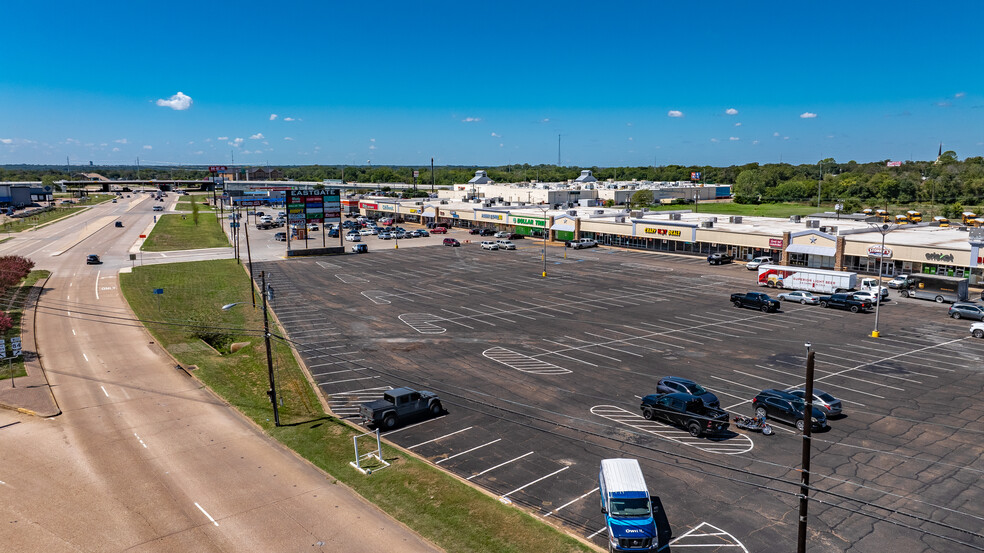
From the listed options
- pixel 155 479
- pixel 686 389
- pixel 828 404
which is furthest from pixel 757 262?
pixel 155 479

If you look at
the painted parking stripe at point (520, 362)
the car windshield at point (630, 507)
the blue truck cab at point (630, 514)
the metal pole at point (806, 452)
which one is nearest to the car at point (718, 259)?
the painted parking stripe at point (520, 362)

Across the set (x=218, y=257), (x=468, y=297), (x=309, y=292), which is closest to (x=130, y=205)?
(x=218, y=257)

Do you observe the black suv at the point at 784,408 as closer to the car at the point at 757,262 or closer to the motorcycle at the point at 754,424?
the motorcycle at the point at 754,424

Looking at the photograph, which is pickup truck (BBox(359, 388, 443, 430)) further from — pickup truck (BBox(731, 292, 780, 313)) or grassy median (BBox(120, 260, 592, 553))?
pickup truck (BBox(731, 292, 780, 313))

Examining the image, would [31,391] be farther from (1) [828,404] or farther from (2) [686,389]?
(1) [828,404]

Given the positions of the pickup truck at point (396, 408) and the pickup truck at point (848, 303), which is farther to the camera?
the pickup truck at point (848, 303)

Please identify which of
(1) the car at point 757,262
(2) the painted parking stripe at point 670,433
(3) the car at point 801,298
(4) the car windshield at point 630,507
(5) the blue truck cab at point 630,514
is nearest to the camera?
(5) the blue truck cab at point 630,514
